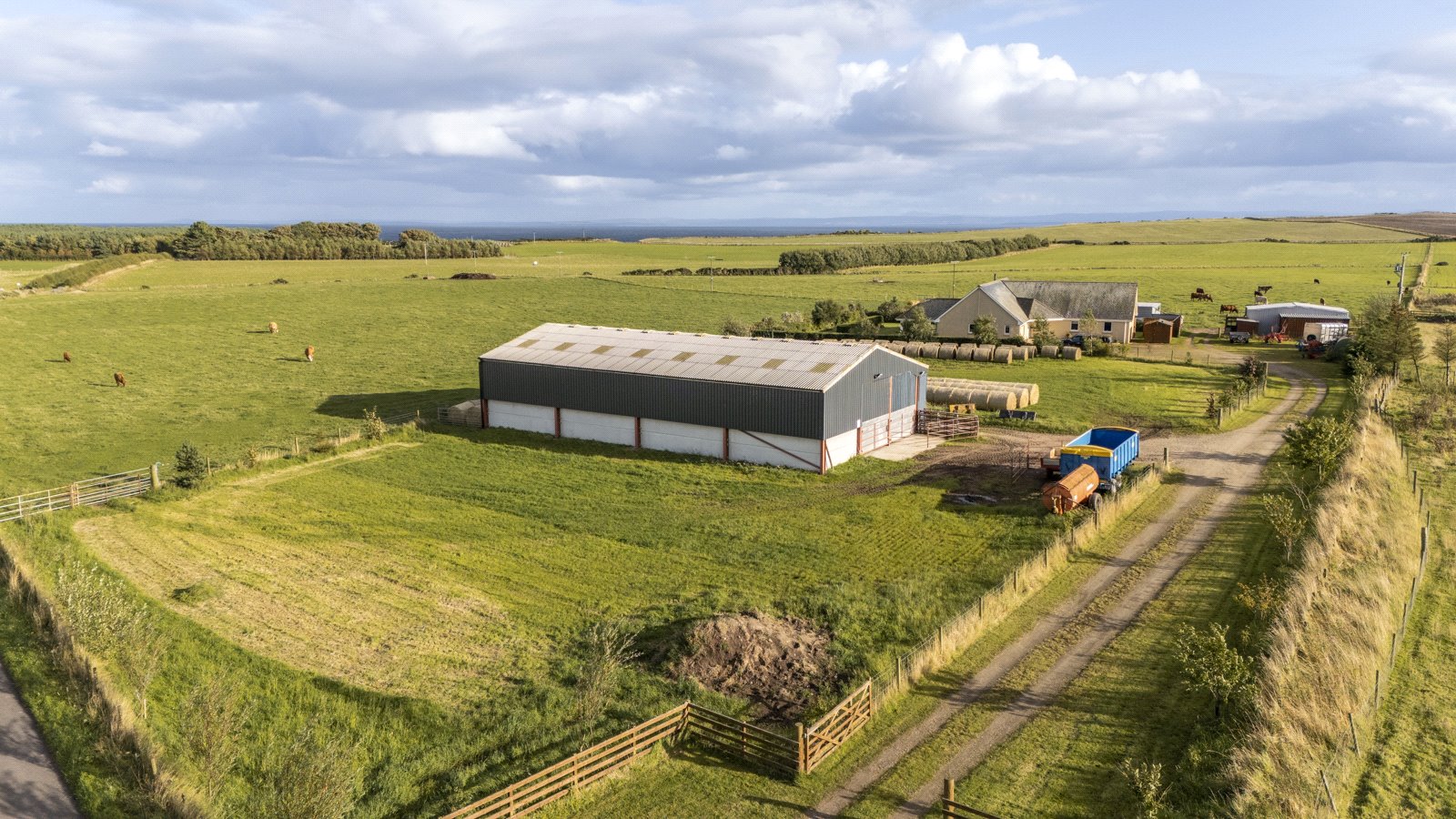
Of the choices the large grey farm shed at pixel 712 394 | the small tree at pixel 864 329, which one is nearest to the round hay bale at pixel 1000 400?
the large grey farm shed at pixel 712 394

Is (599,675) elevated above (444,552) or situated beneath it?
elevated above

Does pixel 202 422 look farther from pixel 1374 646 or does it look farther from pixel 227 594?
pixel 1374 646

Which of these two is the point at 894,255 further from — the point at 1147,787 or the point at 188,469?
the point at 1147,787

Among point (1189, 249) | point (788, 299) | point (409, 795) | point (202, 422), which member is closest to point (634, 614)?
point (409, 795)

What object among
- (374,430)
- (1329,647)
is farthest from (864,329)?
(1329,647)

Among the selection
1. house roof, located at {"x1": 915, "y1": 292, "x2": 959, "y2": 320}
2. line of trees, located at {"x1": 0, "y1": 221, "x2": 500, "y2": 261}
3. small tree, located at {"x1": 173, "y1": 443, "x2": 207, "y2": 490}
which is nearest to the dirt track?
small tree, located at {"x1": 173, "y1": 443, "x2": 207, "y2": 490}

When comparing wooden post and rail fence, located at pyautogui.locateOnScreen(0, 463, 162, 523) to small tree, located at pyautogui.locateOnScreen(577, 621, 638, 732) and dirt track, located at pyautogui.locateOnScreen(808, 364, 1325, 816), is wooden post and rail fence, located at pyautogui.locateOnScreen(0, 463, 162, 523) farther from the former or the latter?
dirt track, located at pyautogui.locateOnScreen(808, 364, 1325, 816)

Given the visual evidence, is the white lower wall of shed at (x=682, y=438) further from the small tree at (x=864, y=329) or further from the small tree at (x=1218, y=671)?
the small tree at (x=864, y=329)
